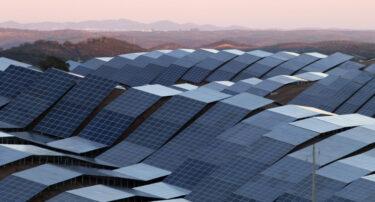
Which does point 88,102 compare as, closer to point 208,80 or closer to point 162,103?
point 162,103

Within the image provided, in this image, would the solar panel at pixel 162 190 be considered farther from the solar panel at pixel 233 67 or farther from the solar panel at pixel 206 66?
the solar panel at pixel 233 67

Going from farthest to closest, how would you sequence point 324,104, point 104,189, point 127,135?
point 324,104 → point 127,135 → point 104,189

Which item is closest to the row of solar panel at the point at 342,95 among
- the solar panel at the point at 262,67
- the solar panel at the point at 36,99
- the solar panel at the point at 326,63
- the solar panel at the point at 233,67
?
the solar panel at the point at 262,67

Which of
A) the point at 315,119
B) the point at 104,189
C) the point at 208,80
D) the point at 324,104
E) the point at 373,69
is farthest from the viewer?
the point at 208,80

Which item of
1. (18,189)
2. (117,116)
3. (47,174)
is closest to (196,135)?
(117,116)

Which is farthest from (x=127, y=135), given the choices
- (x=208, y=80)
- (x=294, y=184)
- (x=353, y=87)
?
(x=208, y=80)

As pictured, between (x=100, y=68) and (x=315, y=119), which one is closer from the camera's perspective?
(x=315, y=119)

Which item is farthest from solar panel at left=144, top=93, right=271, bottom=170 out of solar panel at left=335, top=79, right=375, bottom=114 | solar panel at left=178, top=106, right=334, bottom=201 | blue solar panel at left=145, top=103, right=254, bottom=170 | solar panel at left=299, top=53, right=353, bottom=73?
solar panel at left=299, top=53, right=353, bottom=73
